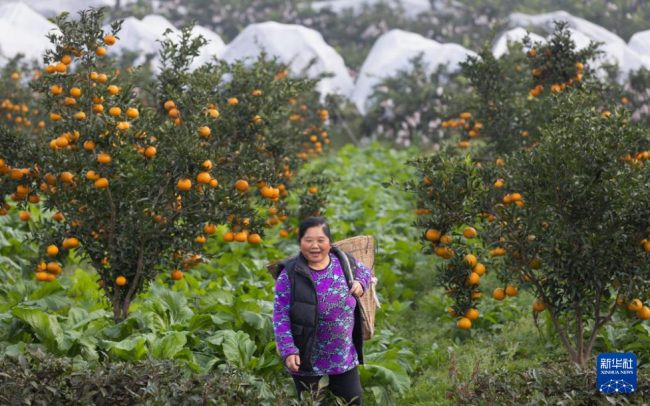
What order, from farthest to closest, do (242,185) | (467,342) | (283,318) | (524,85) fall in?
(524,85) → (467,342) → (242,185) → (283,318)

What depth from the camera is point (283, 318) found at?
12.8 ft

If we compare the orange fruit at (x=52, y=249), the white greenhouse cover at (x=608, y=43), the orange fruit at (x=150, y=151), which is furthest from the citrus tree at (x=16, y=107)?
the white greenhouse cover at (x=608, y=43)

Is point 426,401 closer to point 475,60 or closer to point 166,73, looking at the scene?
point 166,73

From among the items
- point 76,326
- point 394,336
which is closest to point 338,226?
point 394,336

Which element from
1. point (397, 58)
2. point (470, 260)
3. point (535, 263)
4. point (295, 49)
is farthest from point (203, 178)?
point (397, 58)

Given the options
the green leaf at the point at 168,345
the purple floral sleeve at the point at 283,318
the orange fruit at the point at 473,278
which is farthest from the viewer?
the green leaf at the point at 168,345

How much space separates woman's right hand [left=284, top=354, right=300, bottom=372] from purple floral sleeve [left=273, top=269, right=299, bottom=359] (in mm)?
23

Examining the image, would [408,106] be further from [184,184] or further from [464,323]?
[184,184]

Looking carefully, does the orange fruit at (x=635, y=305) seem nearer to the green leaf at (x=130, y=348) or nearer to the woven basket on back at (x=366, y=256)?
the woven basket on back at (x=366, y=256)

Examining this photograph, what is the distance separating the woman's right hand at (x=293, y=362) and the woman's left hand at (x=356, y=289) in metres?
0.46

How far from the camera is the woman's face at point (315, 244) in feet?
12.8

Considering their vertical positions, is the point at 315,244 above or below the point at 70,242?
above

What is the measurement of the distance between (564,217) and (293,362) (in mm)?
2046

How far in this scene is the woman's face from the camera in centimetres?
392
